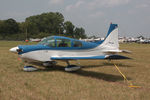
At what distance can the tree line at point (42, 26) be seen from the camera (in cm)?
9238

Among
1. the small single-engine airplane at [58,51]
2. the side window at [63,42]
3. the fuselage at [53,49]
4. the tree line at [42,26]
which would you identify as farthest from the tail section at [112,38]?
the tree line at [42,26]

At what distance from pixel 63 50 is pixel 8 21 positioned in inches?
3706

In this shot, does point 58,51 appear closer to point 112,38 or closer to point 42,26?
point 112,38

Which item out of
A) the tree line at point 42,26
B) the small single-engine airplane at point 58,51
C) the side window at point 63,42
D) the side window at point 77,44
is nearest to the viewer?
the small single-engine airplane at point 58,51

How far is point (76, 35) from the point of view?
376 ft

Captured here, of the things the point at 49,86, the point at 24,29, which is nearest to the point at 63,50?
the point at 49,86

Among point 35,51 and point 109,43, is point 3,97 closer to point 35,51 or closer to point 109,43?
point 35,51

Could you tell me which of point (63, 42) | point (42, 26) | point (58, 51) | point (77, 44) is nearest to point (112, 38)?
point (77, 44)

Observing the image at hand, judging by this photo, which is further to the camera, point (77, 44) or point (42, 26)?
point (42, 26)

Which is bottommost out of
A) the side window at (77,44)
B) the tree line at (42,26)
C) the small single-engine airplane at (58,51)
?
the small single-engine airplane at (58,51)

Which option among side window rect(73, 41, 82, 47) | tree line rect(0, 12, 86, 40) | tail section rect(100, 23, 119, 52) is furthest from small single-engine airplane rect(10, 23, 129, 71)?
tree line rect(0, 12, 86, 40)

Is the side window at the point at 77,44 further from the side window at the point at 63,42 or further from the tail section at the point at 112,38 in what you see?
the tail section at the point at 112,38

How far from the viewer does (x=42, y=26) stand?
4149 inches

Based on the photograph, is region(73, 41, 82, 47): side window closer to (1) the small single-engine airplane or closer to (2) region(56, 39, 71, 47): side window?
(1) the small single-engine airplane
